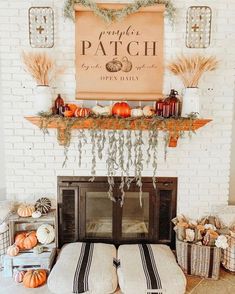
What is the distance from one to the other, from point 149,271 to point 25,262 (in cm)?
105

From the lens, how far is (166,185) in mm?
2975

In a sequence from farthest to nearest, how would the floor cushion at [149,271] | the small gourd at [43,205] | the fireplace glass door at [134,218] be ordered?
the fireplace glass door at [134,218] < the small gourd at [43,205] < the floor cushion at [149,271]

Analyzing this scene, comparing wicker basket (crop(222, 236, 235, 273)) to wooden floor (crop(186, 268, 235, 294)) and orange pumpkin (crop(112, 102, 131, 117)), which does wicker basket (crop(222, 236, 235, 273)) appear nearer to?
wooden floor (crop(186, 268, 235, 294))

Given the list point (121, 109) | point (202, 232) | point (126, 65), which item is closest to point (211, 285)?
point (202, 232)

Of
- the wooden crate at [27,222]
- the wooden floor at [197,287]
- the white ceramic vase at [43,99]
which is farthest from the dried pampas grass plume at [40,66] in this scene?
the wooden floor at [197,287]

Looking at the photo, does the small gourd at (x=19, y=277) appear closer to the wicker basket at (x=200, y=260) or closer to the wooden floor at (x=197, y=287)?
the wooden floor at (x=197, y=287)

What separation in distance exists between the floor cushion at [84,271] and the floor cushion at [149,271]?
10 cm

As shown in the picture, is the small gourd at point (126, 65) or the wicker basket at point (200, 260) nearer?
the wicker basket at point (200, 260)

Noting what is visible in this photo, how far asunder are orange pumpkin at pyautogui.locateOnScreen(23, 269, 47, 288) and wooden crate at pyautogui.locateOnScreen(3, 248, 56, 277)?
0.09 meters

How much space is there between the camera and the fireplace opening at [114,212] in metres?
2.97

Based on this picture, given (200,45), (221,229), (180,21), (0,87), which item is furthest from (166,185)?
(0,87)

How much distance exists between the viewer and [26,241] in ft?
8.86

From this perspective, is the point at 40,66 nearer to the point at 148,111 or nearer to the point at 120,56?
the point at 120,56

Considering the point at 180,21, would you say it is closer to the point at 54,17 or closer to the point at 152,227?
the point at 54,17
